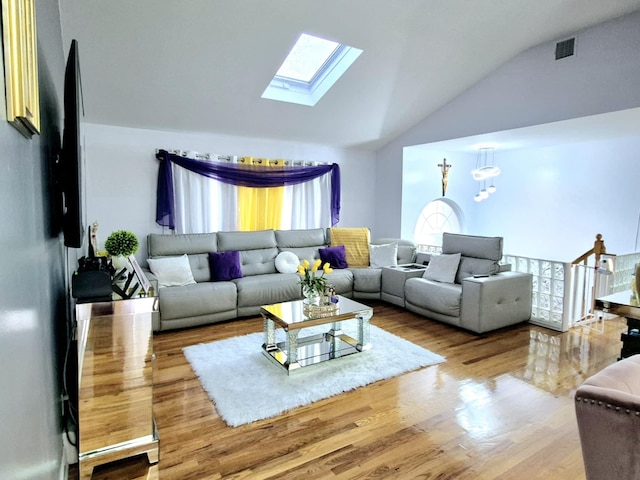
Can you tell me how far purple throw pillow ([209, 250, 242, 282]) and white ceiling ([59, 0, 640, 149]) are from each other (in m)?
1.63

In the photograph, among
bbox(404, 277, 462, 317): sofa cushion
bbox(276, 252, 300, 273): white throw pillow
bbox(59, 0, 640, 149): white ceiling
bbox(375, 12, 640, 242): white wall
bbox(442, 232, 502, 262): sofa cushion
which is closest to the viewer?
bbox(59, 0, 640, 149): white ceiling

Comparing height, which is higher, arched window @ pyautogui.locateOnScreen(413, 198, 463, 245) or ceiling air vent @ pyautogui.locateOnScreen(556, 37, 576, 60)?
ceiling air vent @ pyautogui.locateOnScreen(556, 37, 576, 60)

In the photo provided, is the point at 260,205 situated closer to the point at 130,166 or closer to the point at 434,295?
the point at 130,166

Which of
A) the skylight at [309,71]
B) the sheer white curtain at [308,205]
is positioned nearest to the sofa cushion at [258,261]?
the sheer white curtain at [308,205]

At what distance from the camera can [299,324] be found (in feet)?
9.18

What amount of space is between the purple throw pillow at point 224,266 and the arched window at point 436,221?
10.8 ft

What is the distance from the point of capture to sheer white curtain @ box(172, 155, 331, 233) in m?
4.65

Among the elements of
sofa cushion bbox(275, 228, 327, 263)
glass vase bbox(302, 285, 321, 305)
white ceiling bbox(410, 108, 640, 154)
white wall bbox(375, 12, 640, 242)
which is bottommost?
glass vase bbox(302, 285, 321, 305)

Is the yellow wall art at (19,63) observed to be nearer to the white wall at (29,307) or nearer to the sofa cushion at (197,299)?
the white wall at (29,307)

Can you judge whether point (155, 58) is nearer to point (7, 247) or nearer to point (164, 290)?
point (164, 290)

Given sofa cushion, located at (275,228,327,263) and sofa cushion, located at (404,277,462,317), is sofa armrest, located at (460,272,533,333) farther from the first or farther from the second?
sofa cushion, located at (275,228,327,263)

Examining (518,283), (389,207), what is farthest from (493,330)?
(389,207)

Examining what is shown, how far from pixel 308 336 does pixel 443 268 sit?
1.92 meters

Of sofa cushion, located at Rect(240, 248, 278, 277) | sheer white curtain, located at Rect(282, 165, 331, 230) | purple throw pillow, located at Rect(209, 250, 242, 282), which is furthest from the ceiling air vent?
purple throw pillow, located at Rect(209, 250, 242, 282)
